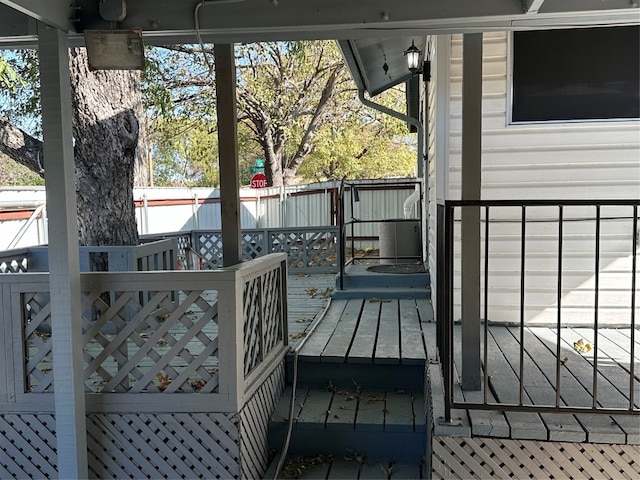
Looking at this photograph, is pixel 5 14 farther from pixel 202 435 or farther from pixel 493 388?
pixel 493 388

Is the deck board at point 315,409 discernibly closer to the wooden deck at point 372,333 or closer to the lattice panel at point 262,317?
the wooden deck at point 372,333

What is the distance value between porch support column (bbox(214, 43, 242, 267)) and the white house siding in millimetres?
1897

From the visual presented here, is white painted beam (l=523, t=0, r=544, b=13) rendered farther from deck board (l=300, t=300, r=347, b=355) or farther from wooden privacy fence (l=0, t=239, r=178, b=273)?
wooden privacy fence (l=0, t=239, r=178, b=273)

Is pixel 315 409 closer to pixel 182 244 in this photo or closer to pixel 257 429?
pixel 257 429

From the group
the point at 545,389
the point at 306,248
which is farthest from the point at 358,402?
the point at 306,248

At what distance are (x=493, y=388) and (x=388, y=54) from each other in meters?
4.49

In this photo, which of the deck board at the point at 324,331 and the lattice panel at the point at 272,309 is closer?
the lattice panel at the point at 272,309

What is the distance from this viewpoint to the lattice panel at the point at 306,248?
818cm

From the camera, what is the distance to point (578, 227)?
3918mm

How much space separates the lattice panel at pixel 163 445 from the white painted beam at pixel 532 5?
2.36 metres

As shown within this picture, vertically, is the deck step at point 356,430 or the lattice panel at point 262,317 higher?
the lattice panel at point 262,317

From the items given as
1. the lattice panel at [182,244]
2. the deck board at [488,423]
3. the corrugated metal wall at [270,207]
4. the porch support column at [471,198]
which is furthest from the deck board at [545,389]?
the corrugated metal wall at [270,207]

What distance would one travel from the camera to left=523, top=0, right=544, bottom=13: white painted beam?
218 centimetres

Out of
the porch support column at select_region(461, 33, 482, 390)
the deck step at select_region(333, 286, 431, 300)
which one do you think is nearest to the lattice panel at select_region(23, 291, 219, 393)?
the porch support column at select_region(461, 33, 482, 390)
